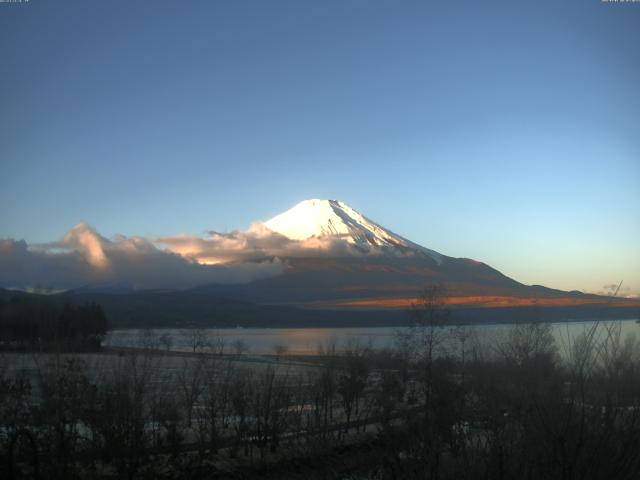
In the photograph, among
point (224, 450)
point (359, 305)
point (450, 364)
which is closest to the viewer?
point (224, 450)

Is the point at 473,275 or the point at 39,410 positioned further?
the point at 473,275

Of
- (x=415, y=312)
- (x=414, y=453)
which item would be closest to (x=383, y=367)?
(x=415, y=312)

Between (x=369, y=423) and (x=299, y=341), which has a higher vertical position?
(x=369, y=423)

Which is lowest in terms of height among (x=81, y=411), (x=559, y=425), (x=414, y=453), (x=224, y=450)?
(x=224, y=450)

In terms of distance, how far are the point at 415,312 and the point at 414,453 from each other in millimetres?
29424

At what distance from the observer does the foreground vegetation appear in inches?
243

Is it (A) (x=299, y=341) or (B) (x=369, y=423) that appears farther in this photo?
(A) (x=299, y=341)

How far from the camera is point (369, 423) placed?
25469 mm

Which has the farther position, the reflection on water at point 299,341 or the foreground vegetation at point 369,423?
the reflection on water at point 299,341

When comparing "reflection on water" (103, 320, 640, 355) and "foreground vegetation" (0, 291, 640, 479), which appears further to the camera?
"reflection on water" (103, 320, 640, 355)

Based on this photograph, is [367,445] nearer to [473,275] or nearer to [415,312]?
[415,312]

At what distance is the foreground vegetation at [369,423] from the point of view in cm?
618

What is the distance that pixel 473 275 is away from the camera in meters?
168

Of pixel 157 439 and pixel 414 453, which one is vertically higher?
pixel 414 453
